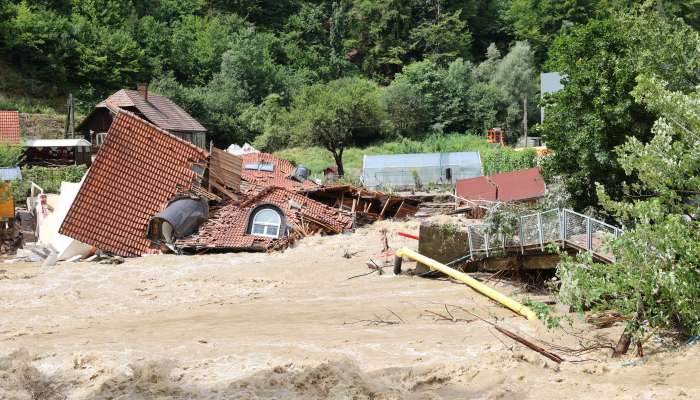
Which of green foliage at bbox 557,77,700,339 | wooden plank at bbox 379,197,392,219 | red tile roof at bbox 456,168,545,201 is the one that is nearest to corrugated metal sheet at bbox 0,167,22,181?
Result: wooden plank at bbox 379,197,392,219

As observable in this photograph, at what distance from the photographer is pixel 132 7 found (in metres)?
73.2

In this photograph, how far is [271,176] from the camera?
41031mm

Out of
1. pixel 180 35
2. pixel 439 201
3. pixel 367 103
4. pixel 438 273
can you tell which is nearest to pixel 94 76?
pixel 180 35

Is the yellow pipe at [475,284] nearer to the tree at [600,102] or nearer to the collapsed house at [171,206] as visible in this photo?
the tree at [600,102]

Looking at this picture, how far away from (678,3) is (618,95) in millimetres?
55148

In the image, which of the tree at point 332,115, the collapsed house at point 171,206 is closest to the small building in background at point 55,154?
the tree at point 332,115

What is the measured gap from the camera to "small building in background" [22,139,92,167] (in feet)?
148

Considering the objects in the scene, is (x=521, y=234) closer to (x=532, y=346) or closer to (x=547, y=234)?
(x=547, y=234)

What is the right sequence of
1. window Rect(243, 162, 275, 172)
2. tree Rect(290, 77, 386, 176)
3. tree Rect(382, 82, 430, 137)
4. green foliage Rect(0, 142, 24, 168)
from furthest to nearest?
tree Rect(382, 82, 430, 137)
tree Rect(290, 77, 386, 176)
window Rect(243, 162, 275, 172)
green foliage Rect(0, 142, 24, 168)

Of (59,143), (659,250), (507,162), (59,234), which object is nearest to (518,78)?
(507,162)

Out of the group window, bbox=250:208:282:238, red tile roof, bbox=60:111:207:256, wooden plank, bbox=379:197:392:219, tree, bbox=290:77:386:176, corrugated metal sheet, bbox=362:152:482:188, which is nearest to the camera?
red tile roof, bbox=60:111:207:256

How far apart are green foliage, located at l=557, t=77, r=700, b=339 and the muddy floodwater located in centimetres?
70

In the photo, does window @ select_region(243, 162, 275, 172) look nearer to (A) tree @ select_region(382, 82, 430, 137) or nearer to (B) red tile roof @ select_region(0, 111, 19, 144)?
(B) red tile roof @ select_region(0, 111, 19, 144)

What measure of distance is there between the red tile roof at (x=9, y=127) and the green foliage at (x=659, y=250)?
4035 cm
